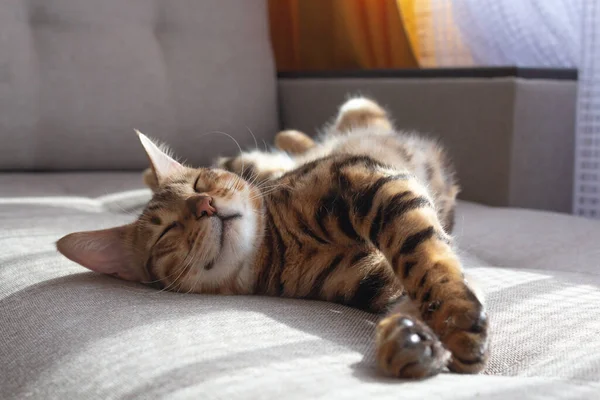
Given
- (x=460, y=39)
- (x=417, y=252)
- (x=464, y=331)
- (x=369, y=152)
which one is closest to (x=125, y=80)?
(x=369, y=152)

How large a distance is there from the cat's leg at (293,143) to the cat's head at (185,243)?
0.88 metres

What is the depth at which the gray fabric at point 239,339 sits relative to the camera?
0.72 meters

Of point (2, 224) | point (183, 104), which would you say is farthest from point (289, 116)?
point (2, 224)

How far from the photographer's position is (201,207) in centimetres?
123

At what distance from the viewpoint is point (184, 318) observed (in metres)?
0.96

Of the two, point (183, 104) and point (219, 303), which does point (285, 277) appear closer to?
point (219, 303)

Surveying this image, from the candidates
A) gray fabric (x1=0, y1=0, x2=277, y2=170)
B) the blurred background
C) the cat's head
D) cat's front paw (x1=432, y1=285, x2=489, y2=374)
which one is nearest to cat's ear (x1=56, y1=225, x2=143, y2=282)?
the cat's head

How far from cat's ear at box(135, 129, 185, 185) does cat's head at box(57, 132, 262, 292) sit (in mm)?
97

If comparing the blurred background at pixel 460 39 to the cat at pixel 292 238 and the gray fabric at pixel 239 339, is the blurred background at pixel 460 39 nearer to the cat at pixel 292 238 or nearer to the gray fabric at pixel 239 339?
the gray fabric at pixel 239 339

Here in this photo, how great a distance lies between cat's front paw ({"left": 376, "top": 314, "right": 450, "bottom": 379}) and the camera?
2.51 feet

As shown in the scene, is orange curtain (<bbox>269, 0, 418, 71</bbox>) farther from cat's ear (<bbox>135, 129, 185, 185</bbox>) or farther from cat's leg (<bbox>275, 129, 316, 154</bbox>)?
cat's ear (<bbox>135, 129, 185, 185</bbox>)

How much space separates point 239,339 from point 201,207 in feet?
1.34

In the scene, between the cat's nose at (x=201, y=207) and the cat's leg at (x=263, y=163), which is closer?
the cat's nose at (x=201, y=207)

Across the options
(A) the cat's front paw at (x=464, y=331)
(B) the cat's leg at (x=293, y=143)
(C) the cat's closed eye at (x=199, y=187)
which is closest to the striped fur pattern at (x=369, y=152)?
(B) the cat's leg at (x=293, y=143)
